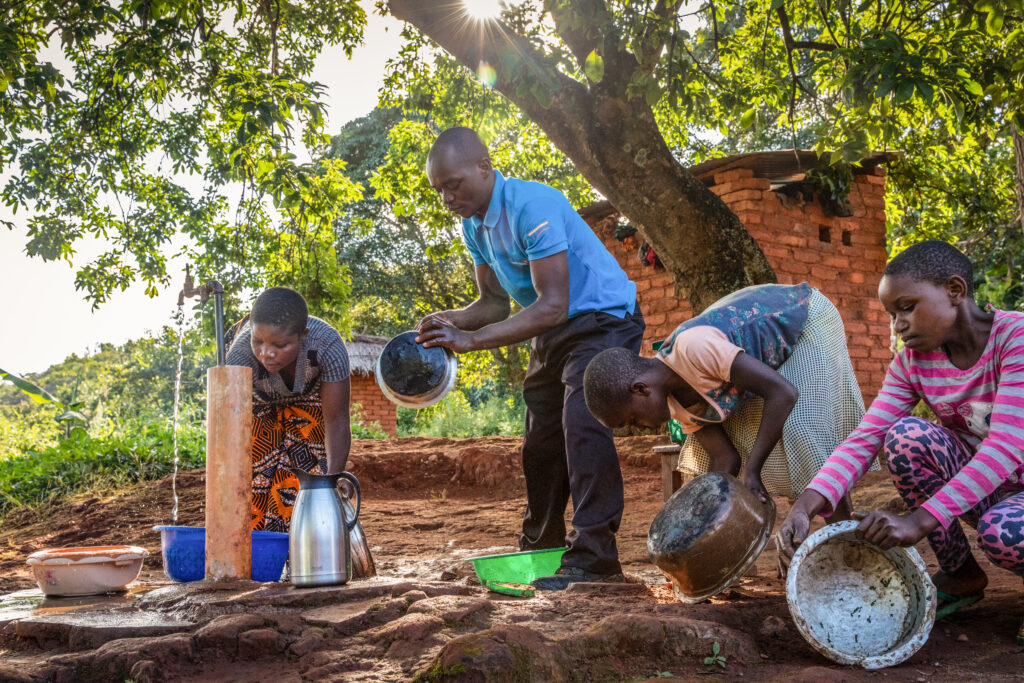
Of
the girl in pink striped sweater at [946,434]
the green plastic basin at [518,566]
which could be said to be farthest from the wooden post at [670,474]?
the girl in pink striped sweater at [946,434]

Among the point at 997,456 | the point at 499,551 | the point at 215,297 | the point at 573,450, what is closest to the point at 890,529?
the point at 997,456

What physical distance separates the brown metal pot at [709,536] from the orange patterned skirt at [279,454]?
1716mm

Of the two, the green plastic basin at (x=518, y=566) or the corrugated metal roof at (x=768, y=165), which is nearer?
the green plastic basin at (x=518, y=566)

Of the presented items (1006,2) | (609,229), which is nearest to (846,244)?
(609,229)

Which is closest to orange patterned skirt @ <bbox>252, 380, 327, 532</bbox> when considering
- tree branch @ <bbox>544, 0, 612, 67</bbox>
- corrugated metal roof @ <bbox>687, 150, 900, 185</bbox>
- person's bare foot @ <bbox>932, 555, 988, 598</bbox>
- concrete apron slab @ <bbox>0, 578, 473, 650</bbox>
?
concrete apron slab @ <bbox>0, 578, 473, 650</bbox>

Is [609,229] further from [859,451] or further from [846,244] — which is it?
[859,451]

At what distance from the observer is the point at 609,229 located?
7.79 m

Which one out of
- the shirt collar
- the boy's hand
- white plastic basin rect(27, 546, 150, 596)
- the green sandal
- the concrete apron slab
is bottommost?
the green sandal

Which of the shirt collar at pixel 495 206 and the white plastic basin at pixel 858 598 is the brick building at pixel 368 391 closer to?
the shirt collar at pixel 495 206

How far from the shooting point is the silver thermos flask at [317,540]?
2604mm

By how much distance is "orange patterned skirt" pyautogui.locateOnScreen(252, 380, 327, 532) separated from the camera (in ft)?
11.3

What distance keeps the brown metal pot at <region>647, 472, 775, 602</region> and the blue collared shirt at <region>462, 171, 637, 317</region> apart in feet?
3.08

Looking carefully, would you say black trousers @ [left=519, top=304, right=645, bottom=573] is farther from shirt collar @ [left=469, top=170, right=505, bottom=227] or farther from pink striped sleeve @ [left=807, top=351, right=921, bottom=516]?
pink striped sleeve @ [left=807, top=351, right=921, bottom=516]

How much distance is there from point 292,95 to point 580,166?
6.22 ft
